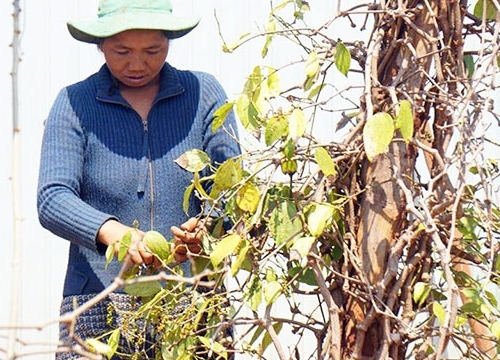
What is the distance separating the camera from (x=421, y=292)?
67.5 inches

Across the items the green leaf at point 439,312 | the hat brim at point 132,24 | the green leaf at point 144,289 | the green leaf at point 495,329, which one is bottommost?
the green leaf at point 495,329

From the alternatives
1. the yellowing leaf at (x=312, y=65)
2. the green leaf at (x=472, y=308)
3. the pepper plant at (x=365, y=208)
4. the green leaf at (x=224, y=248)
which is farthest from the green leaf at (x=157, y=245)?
the green leaf at (x=472, y=308)

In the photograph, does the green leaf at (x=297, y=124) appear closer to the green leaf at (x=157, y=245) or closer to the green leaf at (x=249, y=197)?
the green leaf at (x=249, y=197)

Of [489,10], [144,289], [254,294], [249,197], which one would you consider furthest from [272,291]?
[489,10]

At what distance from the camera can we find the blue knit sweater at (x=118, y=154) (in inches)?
88.3

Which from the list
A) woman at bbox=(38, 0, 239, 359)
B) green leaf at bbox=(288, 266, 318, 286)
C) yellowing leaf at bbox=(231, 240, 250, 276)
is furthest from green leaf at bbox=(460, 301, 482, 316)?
woman at bbox=(38, 0, 239, 359)

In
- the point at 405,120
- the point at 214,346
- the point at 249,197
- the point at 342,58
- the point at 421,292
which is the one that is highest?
the point at 342,58

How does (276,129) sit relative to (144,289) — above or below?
above

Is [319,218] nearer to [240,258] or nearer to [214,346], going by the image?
[240,258]

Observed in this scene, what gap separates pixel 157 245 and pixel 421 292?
0.42 m

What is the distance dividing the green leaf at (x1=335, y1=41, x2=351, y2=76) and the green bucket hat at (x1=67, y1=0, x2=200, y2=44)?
60cm

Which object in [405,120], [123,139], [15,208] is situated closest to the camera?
[15,208]

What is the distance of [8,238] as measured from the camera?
4.01 metres

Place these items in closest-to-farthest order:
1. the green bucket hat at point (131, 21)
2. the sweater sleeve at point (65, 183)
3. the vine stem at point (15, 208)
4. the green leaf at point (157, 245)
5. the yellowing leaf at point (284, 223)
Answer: the vine stem at point (15, 208)
the yellowing leaf at point (284, 223)
the green leaf at point (157, 245)
the sweater sleeve at point (65, 183)
the green bucket hat at point (131, 21)
